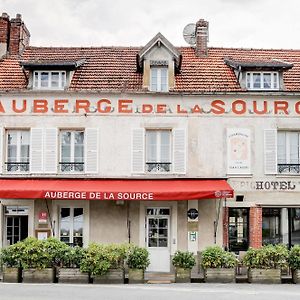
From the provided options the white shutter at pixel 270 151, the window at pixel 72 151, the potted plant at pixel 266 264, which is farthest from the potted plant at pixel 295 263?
the window at pixel 72 151

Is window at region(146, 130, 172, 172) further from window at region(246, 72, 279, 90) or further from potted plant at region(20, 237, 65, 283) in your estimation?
potted plant at region(20, 237, 65, 283)

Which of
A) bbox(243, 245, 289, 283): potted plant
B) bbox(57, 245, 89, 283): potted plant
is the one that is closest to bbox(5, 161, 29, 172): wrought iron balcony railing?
bbox(57, 245, 89, 283): potted plant

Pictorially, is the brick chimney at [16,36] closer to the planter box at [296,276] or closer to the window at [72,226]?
the window at [72,226]

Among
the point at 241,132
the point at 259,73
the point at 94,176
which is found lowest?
the point at 94,176

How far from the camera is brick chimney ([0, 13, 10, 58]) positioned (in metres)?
27.3

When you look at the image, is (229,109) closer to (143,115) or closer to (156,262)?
(143,115)

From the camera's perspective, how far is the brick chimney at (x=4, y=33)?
89.6 ft

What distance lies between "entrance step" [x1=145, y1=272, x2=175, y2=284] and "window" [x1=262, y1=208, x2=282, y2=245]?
3.87m

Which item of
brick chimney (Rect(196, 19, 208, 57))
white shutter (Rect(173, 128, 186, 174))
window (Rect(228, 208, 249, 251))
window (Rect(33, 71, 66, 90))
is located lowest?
window (Rect(228, 208, 249, 251))

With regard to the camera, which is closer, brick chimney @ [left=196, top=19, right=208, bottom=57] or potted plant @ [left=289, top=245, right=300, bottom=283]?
potted plant @ [left=289, top=245, right=300, bottom=283]

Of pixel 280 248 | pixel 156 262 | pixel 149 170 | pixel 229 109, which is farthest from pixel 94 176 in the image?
pixel 280 248

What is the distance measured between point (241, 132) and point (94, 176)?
565 cm

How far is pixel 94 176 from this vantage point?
24109 mm

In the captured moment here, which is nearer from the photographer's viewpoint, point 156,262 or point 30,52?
point 156,262
